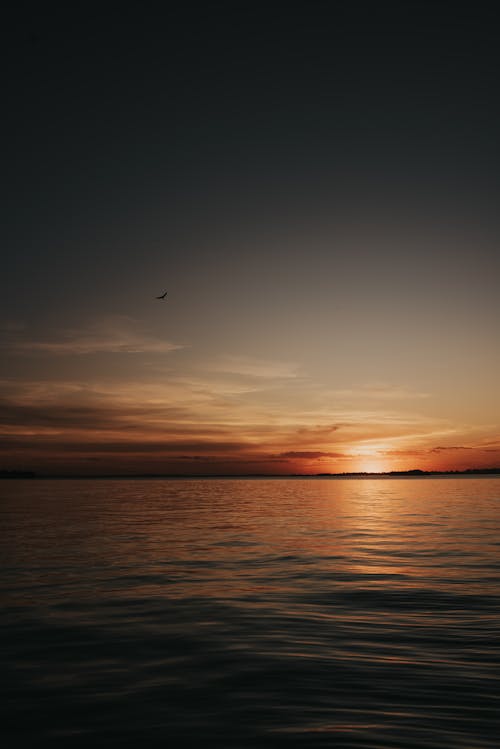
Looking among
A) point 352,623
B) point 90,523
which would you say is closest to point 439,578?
point 352,623

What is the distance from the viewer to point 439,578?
65.4ft

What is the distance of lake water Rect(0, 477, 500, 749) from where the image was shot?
8.27m

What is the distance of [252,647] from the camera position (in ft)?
40.0

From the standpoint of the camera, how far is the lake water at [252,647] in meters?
8.27

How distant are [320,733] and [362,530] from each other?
95.0 feet

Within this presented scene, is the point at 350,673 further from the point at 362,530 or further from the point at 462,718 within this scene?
the point at 362,530

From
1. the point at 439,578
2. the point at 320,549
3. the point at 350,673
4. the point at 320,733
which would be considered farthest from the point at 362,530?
the point at 320,733

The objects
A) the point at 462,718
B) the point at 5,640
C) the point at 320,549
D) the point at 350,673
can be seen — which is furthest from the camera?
the point at 320,549

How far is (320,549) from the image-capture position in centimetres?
2716

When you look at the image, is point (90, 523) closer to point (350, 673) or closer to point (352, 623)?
point (352, 623)

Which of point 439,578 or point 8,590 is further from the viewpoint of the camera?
point 439,578

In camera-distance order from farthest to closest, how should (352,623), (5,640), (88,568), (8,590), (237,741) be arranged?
(88,568) < (8,590) < (352,623) < (5,640) < (237,741)

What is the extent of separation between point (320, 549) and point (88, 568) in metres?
10.7

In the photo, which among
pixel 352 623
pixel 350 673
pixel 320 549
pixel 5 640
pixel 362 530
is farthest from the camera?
pixel 362 530
